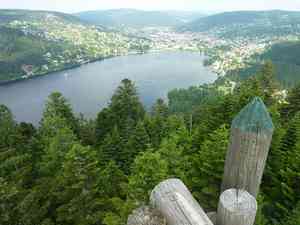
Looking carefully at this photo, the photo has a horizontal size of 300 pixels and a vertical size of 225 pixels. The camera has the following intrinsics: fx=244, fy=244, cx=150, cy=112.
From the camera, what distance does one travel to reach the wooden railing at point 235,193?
128 centimetres

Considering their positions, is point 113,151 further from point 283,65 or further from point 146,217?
point 283,65

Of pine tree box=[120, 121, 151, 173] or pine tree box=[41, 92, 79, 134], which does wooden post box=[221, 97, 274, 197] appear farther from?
pine tree box=[41, 92, 79, 134]

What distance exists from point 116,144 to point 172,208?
15.2m

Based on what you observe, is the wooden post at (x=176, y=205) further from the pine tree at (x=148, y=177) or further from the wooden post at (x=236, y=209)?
the pine tree at (x=148, y=177)

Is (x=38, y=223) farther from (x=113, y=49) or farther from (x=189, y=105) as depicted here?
(x=113, y=49)

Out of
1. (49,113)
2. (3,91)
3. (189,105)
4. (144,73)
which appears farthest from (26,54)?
(49,113)

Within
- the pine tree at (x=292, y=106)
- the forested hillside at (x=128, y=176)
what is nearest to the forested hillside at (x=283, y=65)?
the pine tree at (x=292, y=106)

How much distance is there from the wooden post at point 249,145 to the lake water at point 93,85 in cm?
4435

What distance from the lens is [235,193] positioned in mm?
1415

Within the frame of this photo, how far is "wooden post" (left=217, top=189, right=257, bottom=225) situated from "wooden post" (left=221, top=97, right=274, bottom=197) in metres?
0.10

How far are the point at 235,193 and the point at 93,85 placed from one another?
6539 cm

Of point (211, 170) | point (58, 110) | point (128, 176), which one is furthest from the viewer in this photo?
point (58, 110)

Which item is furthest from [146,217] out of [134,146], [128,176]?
[134,146]

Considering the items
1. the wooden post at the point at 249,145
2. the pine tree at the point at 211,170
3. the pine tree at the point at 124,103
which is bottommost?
the pine tree at the point at 124,103
